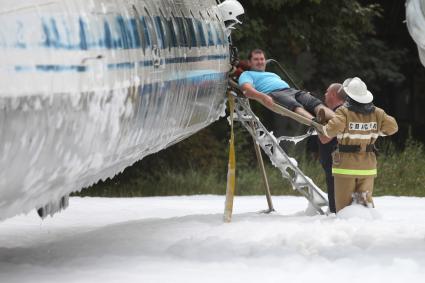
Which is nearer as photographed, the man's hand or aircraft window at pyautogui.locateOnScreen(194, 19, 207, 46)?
aircraft window at pyautogui.locateOnScreen(194, 19, 207, 46)

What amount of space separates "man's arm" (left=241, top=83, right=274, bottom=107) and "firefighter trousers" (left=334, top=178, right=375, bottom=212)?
107 cm

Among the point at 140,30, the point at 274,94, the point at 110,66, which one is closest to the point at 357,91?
the point at 274,94

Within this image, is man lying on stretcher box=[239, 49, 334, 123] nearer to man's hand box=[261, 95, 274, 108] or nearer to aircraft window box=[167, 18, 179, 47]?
man's hand box=[261, 95, 274, 108]

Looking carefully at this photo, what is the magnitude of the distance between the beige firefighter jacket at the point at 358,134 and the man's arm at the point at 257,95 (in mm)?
961

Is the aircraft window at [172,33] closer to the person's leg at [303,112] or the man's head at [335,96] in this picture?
the person's leg at [303,112]

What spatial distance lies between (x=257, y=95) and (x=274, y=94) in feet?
1.32

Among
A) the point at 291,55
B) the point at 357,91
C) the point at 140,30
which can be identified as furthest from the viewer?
the point at 291,55

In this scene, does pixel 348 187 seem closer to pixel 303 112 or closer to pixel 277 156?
pixel 303 112

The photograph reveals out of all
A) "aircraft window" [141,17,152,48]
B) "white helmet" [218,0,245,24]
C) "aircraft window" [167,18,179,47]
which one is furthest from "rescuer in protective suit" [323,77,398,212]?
"aircraft window" [141,17,152,48]

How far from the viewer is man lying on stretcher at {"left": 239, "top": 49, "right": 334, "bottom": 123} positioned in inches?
384

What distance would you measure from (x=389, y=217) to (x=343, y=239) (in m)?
2.81

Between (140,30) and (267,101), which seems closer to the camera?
(140,30)

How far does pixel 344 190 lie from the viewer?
29.6 feet

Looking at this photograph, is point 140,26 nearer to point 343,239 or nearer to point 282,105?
point 343,239
